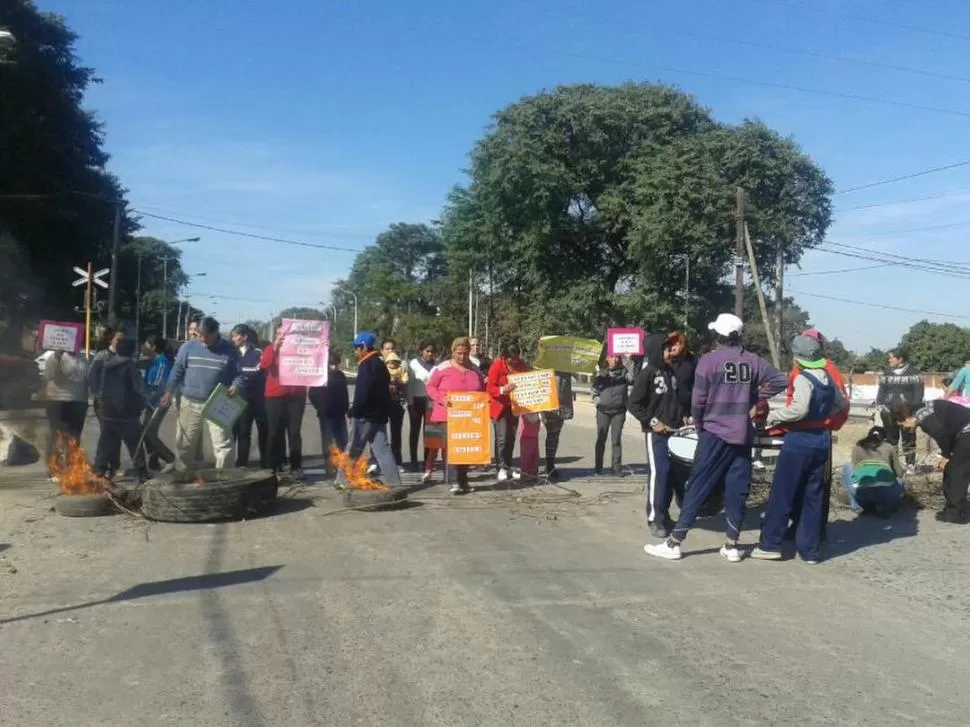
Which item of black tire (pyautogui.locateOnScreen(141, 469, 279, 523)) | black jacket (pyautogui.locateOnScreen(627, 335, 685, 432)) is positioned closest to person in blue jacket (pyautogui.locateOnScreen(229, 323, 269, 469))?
black tire (pyautogui.locateOnScreen(141, 469, 279, 523))

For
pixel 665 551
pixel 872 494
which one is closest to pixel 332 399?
pixel 665 551

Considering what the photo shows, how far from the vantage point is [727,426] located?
23.9ft

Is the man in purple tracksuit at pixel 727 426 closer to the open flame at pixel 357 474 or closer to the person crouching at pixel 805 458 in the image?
the person crouching at pixel 805 458

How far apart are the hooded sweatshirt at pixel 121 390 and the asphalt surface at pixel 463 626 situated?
6.04ft

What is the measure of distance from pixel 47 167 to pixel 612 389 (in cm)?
3331

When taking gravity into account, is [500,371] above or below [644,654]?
above

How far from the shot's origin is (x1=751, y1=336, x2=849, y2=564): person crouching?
7.34 meters

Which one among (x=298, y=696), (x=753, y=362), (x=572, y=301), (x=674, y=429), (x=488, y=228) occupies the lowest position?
(x=298, y=696)

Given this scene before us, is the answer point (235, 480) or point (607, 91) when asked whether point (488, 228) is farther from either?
point (235, 480)

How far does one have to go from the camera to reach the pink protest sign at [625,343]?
12914 millimetres

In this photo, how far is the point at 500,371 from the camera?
36.7 ft

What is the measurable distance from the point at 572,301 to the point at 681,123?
388 inches

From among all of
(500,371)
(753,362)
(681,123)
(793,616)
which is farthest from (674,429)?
(681,123)

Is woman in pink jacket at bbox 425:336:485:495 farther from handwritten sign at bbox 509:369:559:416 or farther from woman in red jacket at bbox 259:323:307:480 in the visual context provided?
woman in red jacket at bbox 259:323:307:480
